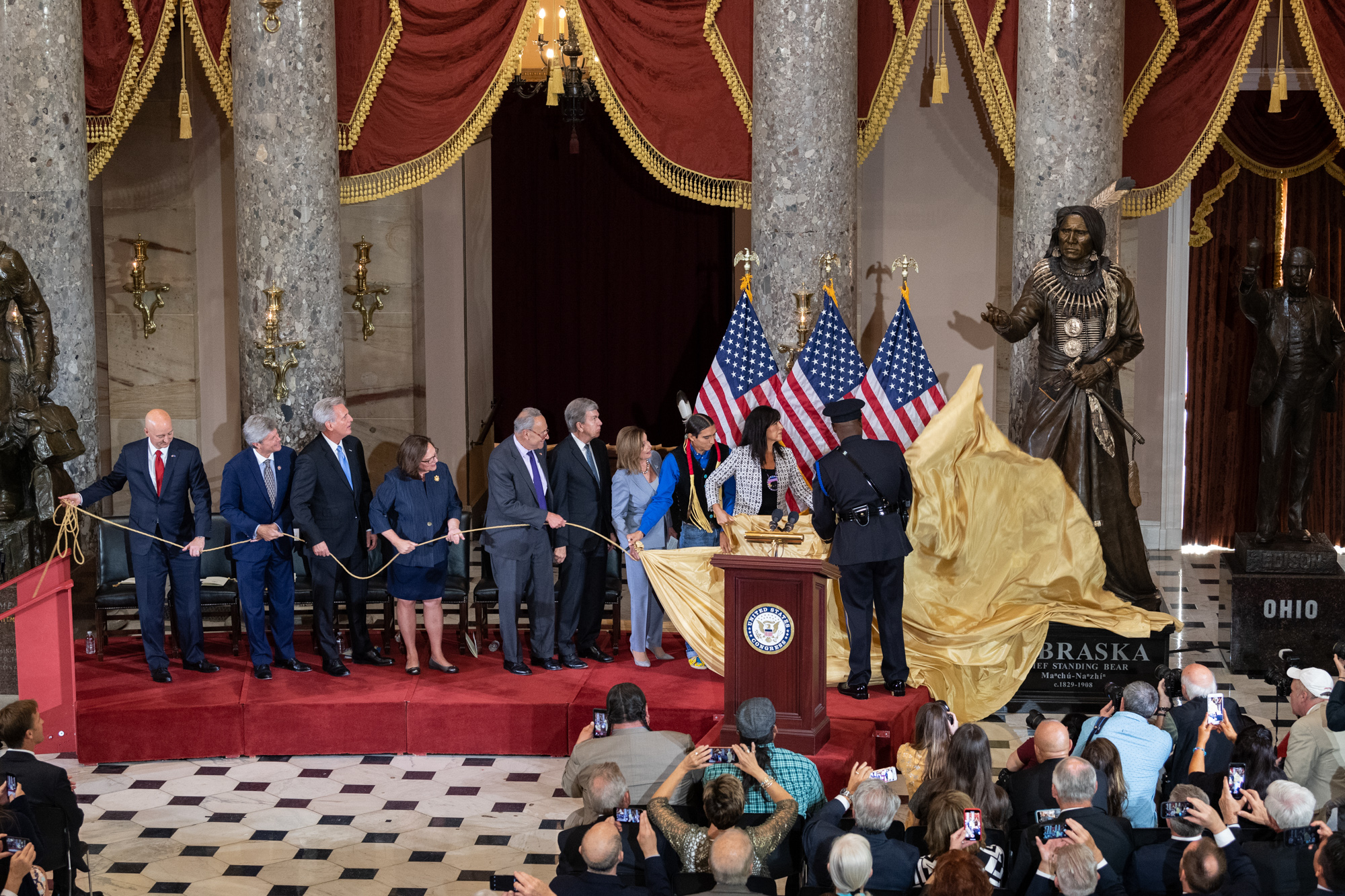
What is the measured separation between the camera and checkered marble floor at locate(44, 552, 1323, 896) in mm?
6770

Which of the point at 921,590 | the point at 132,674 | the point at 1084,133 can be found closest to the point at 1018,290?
the point at 1084,133

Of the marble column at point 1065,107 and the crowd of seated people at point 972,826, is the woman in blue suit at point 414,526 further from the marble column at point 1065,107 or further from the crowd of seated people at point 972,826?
the marble column at point 1065,107

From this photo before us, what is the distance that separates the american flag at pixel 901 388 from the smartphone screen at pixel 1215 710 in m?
4.23

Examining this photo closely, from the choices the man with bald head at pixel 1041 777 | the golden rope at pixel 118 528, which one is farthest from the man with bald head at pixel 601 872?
the golden rope at pixel 118 528

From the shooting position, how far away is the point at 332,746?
845 cm

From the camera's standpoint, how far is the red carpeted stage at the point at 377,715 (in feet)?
27.2

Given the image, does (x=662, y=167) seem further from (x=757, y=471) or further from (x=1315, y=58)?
(x=1315, y=58)

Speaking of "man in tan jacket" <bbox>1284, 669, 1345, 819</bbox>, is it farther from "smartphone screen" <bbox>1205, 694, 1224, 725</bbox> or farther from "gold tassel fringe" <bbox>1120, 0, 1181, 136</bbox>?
"gold tassel fringe" <bbox>1120, 0, 1181, 136</bbox>

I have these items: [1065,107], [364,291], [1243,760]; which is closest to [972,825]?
[1243,760]

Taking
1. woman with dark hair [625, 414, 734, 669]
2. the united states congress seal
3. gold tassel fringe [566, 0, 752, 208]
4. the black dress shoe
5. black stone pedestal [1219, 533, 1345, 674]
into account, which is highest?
gold tassel fringe [566, 0, 752, 208]

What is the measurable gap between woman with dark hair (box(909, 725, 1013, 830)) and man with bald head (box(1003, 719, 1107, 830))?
0.64 ft

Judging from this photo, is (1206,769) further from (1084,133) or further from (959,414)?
(1084,133)

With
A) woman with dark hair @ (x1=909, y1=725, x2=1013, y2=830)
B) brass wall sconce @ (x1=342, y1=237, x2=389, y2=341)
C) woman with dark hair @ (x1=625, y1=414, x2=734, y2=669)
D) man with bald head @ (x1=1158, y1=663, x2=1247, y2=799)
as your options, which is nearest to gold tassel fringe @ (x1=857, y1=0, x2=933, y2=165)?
woman with dark hair @ (x1=625, y1=414, x2=734, y2=669)

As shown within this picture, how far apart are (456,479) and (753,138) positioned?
5.06 metres
